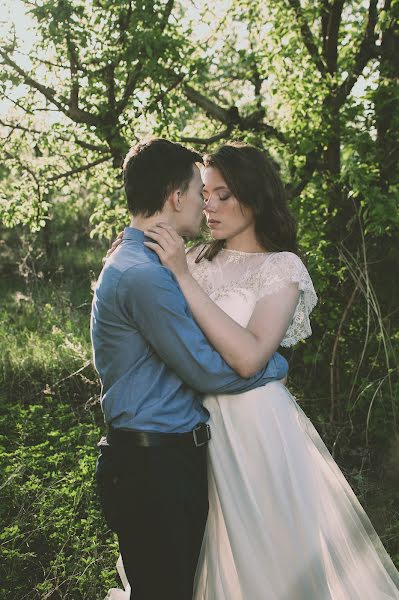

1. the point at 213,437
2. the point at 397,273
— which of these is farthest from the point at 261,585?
the point at 397,273

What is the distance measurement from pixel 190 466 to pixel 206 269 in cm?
108

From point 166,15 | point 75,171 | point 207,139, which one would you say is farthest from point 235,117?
point 75,171

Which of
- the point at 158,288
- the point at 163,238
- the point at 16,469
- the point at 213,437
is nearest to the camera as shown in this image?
the point at 158,288

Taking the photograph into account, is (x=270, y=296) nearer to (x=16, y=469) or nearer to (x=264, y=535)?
(x=264, y=535)

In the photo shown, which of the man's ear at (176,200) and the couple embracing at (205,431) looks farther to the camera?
the man's ear at (176,200)

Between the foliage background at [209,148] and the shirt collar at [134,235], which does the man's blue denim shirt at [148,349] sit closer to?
the shirt collar at [134,235]

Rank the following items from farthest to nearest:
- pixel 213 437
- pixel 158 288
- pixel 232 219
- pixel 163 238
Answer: pixel 232 219
pixel 213 437
pixel 163 238
pixel 158 288

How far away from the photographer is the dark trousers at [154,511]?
239cm

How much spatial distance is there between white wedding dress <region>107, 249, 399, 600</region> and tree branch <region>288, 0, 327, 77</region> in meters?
3.37

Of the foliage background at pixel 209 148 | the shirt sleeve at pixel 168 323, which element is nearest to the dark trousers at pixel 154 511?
the shirt sleeve at pixel 168 323

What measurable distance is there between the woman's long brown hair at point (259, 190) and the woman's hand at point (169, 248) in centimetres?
72

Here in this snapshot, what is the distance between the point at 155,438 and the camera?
2.38 metres

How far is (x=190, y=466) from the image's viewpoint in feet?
8.22

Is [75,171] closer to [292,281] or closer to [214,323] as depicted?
[292,281]
